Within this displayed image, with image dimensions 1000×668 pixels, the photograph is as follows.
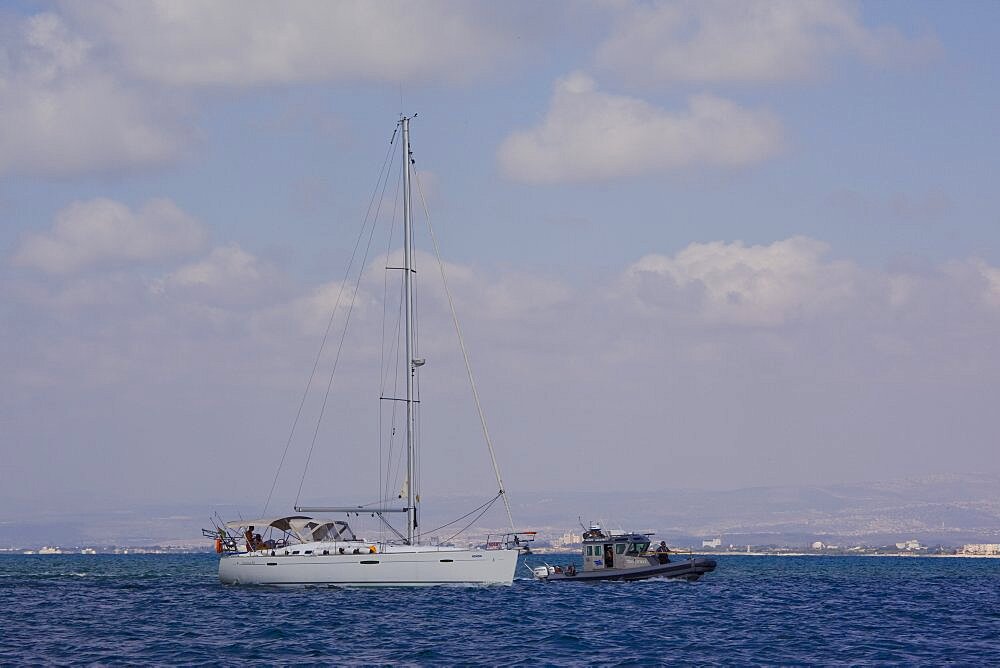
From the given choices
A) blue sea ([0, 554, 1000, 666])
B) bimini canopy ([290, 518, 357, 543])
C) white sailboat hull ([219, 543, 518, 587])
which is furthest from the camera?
bimini canopy ([290, 518, 357, 543])

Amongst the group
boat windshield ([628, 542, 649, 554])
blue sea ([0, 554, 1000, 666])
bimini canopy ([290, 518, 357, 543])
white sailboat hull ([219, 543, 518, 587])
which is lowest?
blue sea ([0, 554, 1000, 666])

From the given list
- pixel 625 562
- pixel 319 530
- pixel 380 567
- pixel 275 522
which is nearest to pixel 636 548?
pixel 625 562

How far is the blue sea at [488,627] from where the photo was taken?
4194 cm

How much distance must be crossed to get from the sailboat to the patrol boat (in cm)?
1994

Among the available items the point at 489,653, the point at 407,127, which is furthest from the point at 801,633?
the point at 407,127

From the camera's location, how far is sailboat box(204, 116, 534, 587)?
63.5 metres

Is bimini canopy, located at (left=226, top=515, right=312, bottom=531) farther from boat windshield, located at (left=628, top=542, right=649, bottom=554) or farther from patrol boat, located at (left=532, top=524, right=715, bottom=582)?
boat windshield, located at (left=628, top=542, right=649, bottom=554)

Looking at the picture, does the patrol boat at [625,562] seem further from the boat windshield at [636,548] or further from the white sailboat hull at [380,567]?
the white sailboat hull at [380,567]

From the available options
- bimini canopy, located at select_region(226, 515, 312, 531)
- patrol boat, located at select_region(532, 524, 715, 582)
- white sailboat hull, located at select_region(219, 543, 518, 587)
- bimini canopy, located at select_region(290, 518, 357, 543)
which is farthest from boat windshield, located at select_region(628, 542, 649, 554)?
bimini canopy, located at select_region(226, 515, 312, 531)

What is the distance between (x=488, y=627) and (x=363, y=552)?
15588 mm

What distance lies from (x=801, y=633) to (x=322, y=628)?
59.8 ft

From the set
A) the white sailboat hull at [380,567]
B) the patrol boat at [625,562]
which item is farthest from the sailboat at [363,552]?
the patrol boat at [625,562]

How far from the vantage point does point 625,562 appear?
89.9 meters

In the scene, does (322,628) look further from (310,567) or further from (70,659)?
(310,567)
